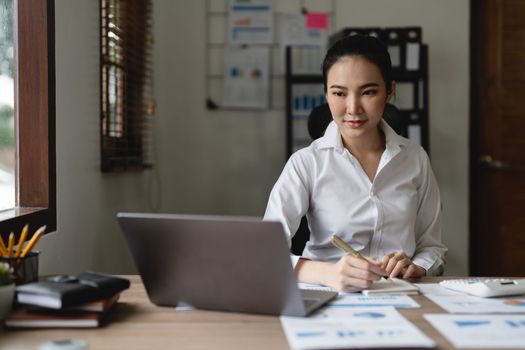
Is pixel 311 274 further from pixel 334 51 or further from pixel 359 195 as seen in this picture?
pixel 334 51

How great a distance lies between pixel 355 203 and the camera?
1753mm

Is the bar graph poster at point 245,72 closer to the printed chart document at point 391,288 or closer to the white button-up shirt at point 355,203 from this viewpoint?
the white button-up shirt at point 355,203

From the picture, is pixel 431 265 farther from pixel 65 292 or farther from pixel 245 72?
pixel 245 72

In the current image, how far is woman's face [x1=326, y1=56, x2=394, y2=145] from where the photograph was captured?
169 cm

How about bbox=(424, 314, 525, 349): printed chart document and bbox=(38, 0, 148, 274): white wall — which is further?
bbox=(38, 0, 148, 274): white wall

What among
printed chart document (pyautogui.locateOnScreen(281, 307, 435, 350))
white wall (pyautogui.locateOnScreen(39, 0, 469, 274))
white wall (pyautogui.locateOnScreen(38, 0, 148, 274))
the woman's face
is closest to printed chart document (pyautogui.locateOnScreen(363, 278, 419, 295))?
printed chart document (pyautogui.locateOnScreen(281, 307, 435, 350))

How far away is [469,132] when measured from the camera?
3.72 m

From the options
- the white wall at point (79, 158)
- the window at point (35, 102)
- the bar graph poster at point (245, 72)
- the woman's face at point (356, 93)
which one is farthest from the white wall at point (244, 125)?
the woman's face at point (356, 93)

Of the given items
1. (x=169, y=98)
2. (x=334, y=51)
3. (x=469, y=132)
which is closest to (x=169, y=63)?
(x=169, y=98)

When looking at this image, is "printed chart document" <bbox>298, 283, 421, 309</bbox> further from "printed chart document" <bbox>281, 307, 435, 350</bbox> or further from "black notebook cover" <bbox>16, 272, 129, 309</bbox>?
"black notebook cover" <bbox>16, 272, 129, 309</bbox>

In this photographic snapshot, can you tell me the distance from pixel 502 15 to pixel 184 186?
6.32 feet

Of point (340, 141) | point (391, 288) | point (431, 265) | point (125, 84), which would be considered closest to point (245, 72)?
point (125, 84)

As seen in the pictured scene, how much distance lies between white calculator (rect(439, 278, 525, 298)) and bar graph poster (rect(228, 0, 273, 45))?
2484 millimetres

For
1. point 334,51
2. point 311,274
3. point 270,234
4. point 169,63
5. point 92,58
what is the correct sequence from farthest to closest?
point 169,63 → point 92,58 → point 334,51 → point 311,274 → point 270,234
